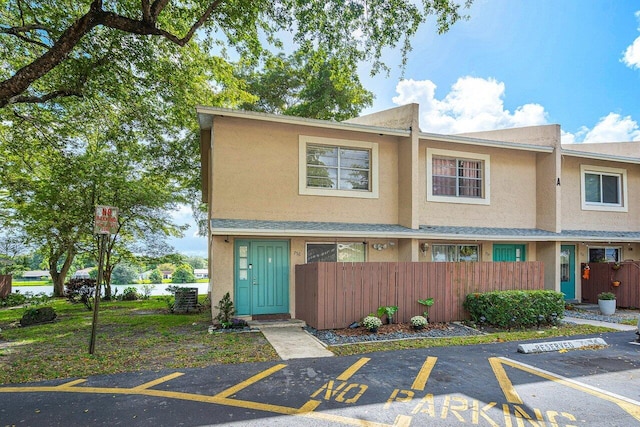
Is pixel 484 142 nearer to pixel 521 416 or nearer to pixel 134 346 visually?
pixel 521 416

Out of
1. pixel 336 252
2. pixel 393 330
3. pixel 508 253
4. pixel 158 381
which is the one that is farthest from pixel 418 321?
pixel 508 253

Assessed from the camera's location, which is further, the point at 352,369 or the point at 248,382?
the point at 352,369

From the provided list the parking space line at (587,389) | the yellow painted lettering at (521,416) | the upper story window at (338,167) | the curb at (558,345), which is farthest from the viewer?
the upper story window at (338,167)

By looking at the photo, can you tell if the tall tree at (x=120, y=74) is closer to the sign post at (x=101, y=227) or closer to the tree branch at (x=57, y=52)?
the tree branch at (x=57, y=52)

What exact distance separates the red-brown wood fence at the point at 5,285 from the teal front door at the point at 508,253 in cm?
2283

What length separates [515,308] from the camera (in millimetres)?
9648

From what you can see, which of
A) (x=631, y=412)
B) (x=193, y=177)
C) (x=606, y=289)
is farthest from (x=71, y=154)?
(x=606, y=289)

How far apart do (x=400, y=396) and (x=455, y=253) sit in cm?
918

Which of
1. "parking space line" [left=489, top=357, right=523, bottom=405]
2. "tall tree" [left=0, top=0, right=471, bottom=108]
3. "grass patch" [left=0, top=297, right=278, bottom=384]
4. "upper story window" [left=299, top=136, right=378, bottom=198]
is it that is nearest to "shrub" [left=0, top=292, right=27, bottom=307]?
"grass patch" [left=0, top=297, right=278, bottom=384]

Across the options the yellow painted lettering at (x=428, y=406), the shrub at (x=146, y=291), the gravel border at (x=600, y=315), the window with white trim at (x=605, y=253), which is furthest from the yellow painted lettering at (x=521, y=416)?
the shrub at (x=146, y=291)

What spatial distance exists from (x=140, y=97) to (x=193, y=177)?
8.91 m

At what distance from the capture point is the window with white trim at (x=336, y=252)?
37.8ft

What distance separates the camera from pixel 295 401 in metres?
4.76

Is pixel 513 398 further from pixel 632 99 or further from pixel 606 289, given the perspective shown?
pixel 632 99
